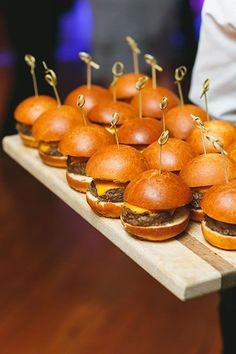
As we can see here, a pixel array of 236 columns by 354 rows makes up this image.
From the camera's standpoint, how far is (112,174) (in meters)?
1.58

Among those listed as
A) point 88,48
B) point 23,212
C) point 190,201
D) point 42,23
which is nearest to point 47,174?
point 190,201

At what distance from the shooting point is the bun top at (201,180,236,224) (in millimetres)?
1413

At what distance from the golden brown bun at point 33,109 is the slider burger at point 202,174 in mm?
601

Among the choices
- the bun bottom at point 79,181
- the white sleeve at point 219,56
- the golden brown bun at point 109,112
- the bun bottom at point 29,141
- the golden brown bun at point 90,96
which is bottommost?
the bun bottom at point 29,141

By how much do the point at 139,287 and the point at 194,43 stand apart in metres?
3.28

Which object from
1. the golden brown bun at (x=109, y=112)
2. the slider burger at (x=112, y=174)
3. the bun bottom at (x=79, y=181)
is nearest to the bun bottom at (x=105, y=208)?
the slider burger at (x=112, y=174)

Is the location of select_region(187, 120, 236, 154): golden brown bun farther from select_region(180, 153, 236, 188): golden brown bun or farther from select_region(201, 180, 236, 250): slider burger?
select_region(201, 180, 236, 250): slider burger

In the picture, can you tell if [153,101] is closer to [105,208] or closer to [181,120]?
[181,120]

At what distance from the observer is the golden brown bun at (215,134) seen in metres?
1.72

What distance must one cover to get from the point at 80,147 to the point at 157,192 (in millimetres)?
331

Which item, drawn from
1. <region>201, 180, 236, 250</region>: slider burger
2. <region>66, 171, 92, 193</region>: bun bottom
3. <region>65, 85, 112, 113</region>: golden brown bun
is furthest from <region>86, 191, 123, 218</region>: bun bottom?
<region>65, 85, 112, 113</region>: golden brown bun

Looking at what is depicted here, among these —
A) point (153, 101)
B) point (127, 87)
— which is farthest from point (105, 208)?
point (127, 87)

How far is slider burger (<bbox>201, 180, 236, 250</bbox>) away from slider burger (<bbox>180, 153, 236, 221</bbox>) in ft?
0.23

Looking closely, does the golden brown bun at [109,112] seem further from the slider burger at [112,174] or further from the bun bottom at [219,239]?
the bun bottom at [219,239]
